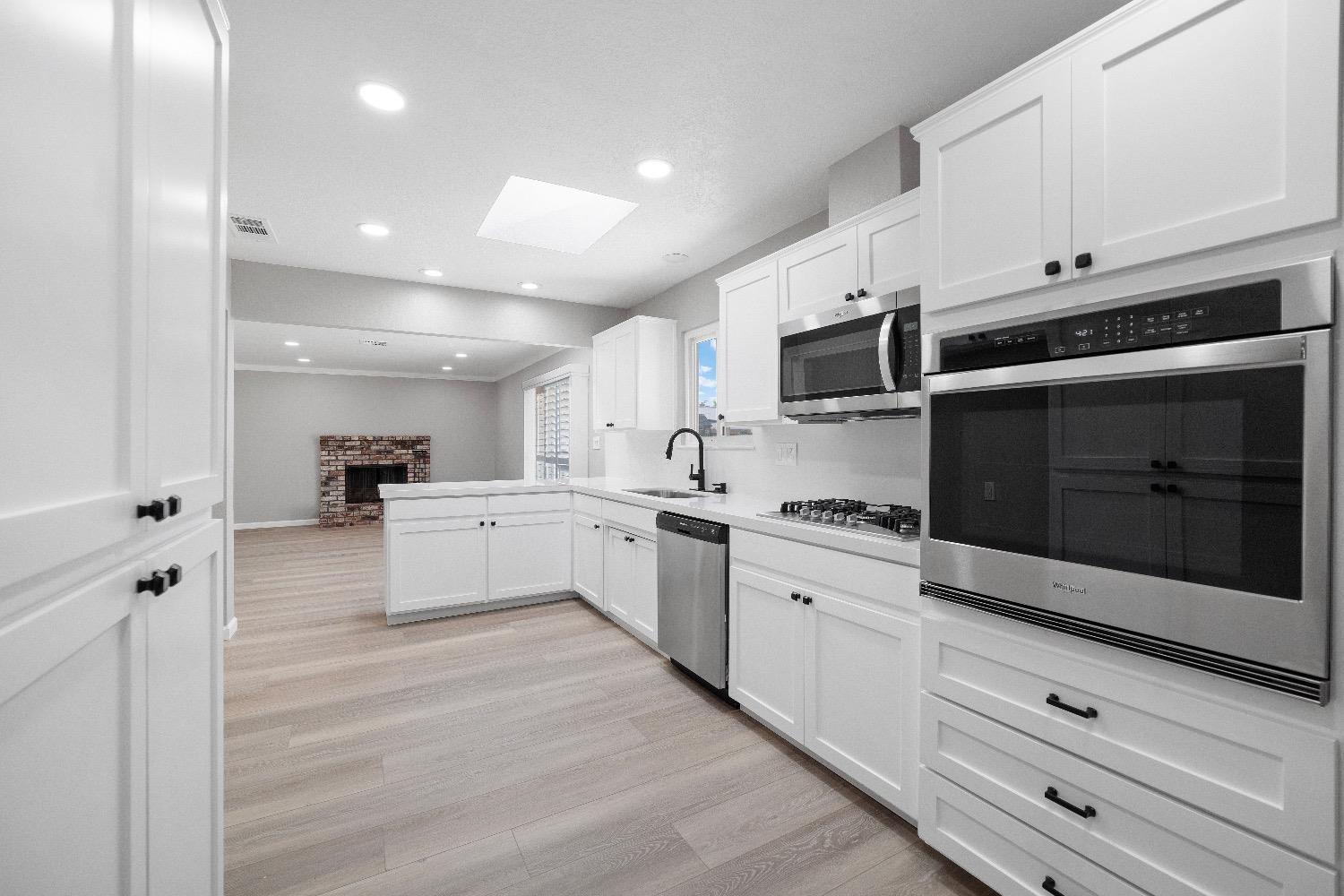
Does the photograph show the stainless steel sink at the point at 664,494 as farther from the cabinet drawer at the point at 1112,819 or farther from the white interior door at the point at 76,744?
the white interior door at the point at 76,744

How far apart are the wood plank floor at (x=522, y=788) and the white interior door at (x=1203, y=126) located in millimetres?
1714

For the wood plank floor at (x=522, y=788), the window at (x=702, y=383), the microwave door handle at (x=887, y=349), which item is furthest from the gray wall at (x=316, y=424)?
the microwave door handle at (x=887, y=349)

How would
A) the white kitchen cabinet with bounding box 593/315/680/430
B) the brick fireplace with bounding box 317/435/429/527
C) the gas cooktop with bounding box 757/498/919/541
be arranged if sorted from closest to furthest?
the gas cooktop with bounding box 757/498/919/541, the white kitchen cabinet with bounding box 593/315/680/430, the brick fireplace with bounding box 317/435/429/527

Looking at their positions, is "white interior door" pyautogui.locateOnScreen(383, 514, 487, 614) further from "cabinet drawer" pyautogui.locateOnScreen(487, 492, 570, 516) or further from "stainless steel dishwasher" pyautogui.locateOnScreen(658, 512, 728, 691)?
"stainless steel dishwasher" pyautogui.locateOnScreen(658, 512, 728, 691)

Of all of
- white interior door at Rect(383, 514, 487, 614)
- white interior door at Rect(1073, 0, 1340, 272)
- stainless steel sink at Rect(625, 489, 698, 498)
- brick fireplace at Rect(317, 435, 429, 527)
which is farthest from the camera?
brick fireplace at Rect(317, 435, 429, 527)

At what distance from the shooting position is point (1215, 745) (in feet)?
3.70

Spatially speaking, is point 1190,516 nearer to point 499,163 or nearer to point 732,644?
point 732,644

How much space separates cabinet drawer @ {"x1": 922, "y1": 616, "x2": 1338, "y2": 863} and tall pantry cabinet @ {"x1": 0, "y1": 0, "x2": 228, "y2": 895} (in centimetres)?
171

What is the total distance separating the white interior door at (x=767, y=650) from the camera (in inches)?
87.0

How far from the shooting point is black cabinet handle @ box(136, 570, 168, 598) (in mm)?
806

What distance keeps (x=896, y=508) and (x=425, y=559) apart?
3.06 metres

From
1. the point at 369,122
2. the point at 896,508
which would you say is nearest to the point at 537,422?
the point at 369,122

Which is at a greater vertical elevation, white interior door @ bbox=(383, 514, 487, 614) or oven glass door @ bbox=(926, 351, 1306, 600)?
oven glass door @ bbox=(926, 351, 1306, 600)

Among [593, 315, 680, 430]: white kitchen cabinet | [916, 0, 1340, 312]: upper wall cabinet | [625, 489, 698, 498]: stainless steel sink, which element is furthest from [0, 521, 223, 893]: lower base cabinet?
[593, 315, 680, 430]: white kitchen cabinet
